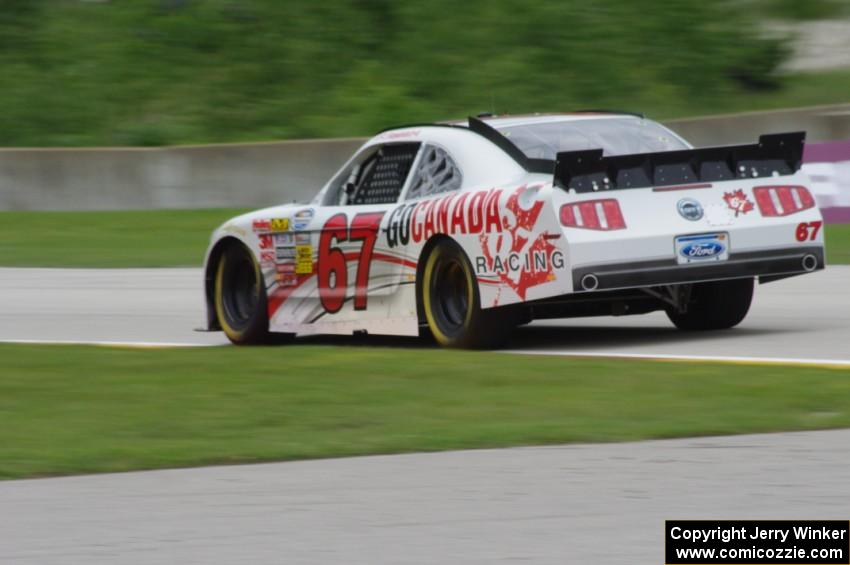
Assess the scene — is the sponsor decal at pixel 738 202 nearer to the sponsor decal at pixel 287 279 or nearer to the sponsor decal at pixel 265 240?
the sponsor decal at pixel 287 279

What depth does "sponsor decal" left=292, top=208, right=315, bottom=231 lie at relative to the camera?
11.9 m

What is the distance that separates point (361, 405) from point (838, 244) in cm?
1194

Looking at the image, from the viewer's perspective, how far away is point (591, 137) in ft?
36.0

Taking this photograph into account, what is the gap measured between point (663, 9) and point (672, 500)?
28031mm

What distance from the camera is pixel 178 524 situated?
590 centimetres

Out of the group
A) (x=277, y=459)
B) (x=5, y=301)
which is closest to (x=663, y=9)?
(x=5, y=301)

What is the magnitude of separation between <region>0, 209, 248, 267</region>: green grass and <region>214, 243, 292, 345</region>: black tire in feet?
24.0

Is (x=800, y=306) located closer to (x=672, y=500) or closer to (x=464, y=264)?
(x=464, y=264)

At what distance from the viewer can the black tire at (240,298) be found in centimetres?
1247

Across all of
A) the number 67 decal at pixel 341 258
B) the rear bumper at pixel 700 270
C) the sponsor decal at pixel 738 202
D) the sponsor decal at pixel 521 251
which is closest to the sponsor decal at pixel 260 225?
the number 67 decal at pixel 341 258

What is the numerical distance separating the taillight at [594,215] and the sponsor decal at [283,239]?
274cm

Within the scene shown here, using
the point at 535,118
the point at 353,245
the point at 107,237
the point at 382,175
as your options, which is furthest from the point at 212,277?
the point at 107,237

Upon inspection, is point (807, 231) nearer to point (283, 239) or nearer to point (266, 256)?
point (283, 239)

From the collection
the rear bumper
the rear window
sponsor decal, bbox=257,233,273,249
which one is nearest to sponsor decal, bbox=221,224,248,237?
sponsor decal, bbox=257,233,273,249
